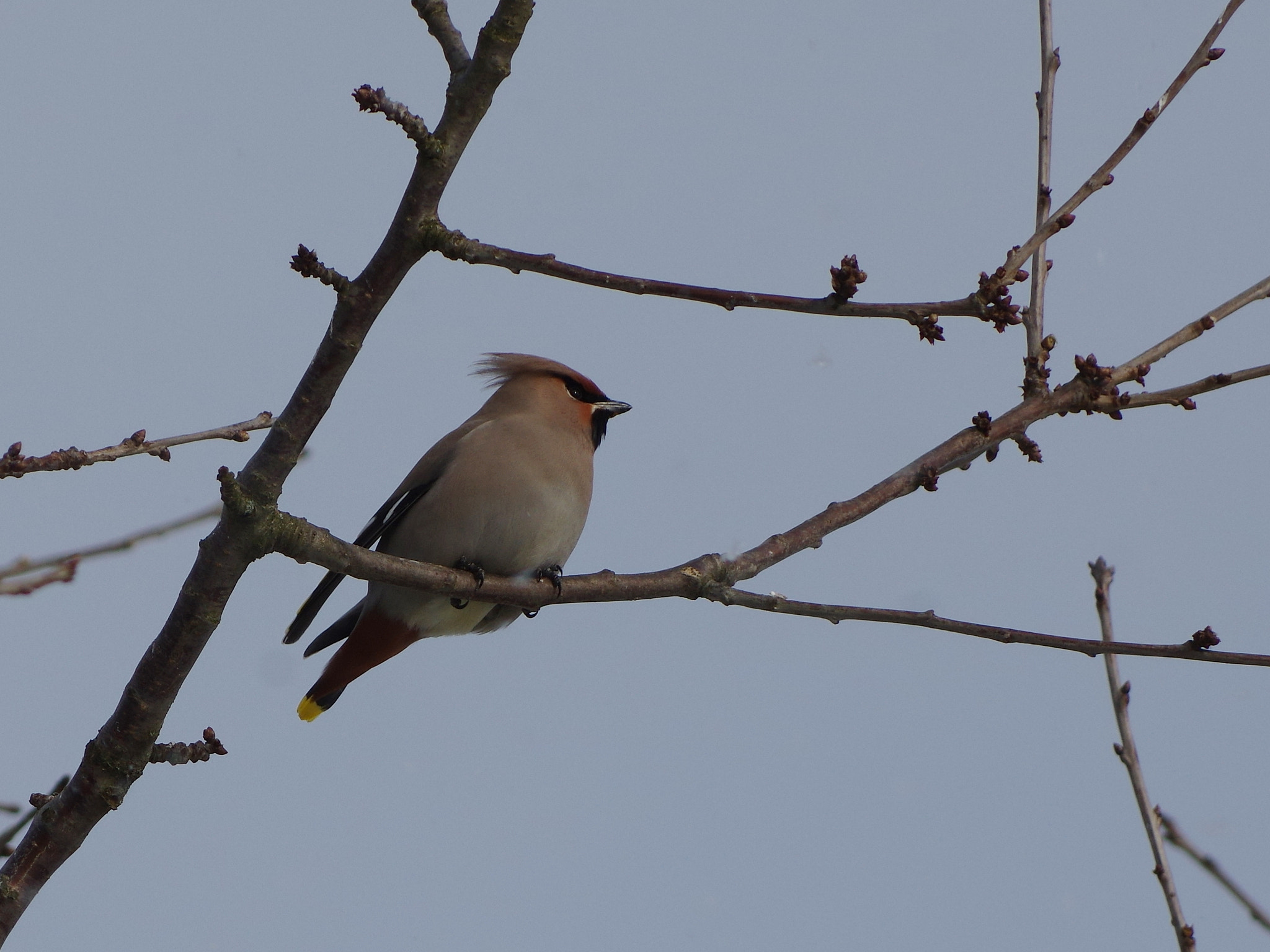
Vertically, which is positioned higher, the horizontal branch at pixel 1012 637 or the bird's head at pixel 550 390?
the bird's head at pixel 550 390

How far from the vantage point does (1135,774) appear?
8.73 feet

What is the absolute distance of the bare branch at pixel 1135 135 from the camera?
2789 millimetres

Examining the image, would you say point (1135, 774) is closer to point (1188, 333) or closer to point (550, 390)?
point (1188, 333)

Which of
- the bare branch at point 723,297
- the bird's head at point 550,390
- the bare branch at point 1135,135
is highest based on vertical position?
the bird's head at point 550,390

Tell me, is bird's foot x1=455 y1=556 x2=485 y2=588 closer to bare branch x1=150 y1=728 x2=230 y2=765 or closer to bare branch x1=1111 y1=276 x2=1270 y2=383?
bare branch x1=150 y1=728 x2=230 y2=765

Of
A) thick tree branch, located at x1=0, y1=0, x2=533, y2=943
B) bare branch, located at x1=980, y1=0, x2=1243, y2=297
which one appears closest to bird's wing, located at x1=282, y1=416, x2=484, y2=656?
thick tree branch, located at x1=0, y1=0, x2=533, y2=943

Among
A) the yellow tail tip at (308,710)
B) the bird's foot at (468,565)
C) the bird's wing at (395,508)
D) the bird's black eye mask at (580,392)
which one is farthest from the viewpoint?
the bird's black eye mask at (580,392)

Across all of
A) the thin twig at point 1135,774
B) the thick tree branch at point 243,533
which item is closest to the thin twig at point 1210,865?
A: the thin twig at point 1135,774

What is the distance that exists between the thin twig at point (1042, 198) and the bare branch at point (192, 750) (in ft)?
6.62

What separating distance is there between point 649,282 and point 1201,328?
1321 mm

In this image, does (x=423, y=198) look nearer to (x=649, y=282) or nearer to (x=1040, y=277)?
(x=649, y=282)

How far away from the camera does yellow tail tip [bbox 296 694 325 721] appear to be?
484 cm

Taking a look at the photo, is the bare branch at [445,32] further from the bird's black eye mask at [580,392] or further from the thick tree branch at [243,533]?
the bird's black eye mask at [580,392]

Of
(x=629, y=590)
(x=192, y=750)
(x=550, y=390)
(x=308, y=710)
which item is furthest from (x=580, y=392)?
(x=192, y=750)
